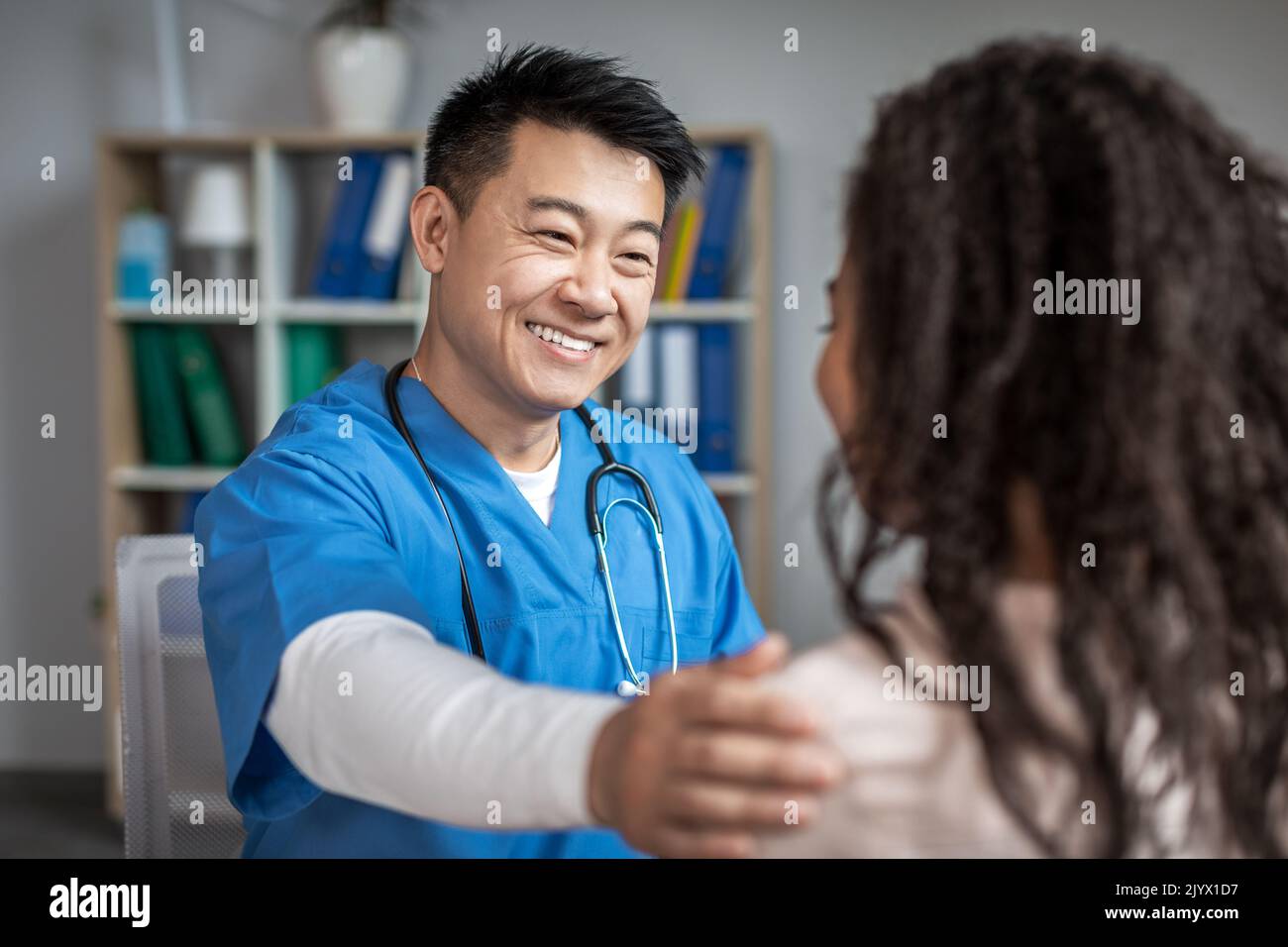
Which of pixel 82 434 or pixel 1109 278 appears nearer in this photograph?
pixel 1109 278

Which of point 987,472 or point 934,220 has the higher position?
point 934,220

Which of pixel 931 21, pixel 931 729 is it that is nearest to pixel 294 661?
pixel 931 729

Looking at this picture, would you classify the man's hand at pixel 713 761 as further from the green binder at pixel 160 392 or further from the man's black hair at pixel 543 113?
the green binder at pixel 160 392

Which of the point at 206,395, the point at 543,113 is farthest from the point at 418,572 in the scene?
→ the point at 206,395

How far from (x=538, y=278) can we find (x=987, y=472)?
0.63 meters

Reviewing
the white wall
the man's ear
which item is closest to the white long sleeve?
the man's ear

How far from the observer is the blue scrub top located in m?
0.78

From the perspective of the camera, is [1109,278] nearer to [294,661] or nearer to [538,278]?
[294,661]

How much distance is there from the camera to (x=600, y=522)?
46.5 inches

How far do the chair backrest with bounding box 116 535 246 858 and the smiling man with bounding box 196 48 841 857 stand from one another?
0.16 metres

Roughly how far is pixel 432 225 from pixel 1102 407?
0.82m

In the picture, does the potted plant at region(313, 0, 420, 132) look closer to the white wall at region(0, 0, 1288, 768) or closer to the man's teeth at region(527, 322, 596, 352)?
the white wall at region(0, 0, 1288, 768)

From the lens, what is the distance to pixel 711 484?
2510 millimetres
